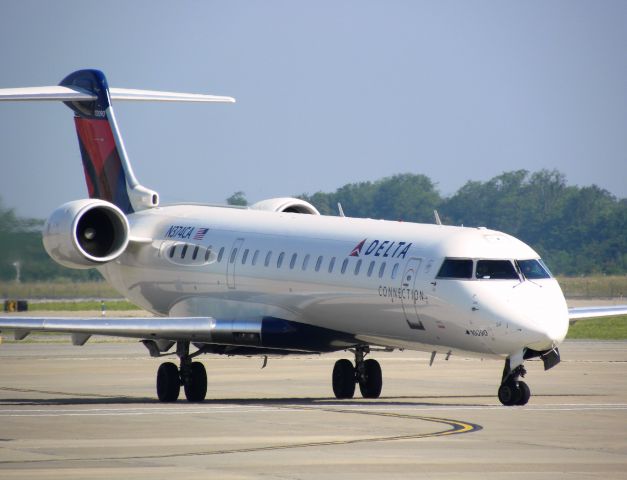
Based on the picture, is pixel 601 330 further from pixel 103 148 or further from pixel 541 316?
pixel 541 316

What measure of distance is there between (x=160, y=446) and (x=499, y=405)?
7.46 metres

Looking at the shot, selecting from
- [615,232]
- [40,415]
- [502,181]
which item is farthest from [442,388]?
[502,181]

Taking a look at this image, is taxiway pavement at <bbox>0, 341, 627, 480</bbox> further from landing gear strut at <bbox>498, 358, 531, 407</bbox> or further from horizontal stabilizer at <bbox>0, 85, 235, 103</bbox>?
horizontal stabilizer at <bbox>0, 85, 235, 103</bbox>

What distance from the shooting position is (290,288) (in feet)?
86.2

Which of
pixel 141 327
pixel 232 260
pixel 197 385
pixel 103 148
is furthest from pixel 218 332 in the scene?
pixel 103 148

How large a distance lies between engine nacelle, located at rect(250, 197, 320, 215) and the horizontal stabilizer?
308 cm

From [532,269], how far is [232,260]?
648cm

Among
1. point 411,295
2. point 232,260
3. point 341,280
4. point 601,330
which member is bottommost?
point 601,330

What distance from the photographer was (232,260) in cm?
2773

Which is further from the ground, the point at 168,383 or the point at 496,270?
the point at 496,270

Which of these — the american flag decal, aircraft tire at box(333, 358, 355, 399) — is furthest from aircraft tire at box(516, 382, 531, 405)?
the american flag decal

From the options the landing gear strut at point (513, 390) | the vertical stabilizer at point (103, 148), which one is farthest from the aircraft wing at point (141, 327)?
the vertical stabilizer at point (103, 148)

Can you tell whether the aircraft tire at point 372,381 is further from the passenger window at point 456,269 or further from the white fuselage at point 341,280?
the passenger window at point 456,269

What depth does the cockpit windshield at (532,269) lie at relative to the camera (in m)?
23.3
